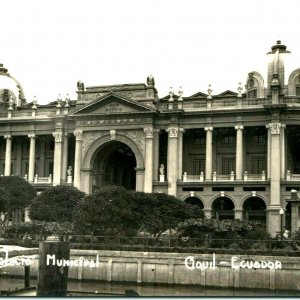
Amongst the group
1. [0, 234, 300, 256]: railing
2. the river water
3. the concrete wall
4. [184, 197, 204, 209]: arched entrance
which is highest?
[184, 197, 204, 209]: arched entrance

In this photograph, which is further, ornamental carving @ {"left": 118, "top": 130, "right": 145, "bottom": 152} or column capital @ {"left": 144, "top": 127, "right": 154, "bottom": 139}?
ornamental carving @ {"left": 118, "top": 130, "right": 145, "bottom": 152}

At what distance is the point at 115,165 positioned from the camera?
78.6m

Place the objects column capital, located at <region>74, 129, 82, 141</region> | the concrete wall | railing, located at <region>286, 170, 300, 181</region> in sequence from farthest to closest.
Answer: column capital, located at <region>74, 129, 82, 141</region> → railing, located at <region>286, 170, 300, 181</region> → the concrete wall

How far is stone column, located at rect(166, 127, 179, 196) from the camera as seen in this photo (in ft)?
227

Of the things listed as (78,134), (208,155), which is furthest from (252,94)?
(78,134)

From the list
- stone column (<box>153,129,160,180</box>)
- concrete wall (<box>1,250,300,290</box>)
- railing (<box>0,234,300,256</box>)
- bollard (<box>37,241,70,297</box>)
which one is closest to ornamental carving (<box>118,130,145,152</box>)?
stone column (<box>153,129,160,180</box>)

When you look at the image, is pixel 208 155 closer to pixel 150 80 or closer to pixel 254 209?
pixel 254 209

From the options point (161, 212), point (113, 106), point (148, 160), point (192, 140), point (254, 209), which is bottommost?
point (161, 212)

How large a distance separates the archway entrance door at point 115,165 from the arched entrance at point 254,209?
1530 centimetres

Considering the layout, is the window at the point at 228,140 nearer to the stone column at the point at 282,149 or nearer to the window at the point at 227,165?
the window at the point at 227,165

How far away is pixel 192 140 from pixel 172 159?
16.7 feet

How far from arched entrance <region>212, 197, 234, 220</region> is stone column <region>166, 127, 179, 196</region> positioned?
493 centimetres

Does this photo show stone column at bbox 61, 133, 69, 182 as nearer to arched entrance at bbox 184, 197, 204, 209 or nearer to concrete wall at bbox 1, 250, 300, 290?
arched entrance at bbox 184, 197, 204, 209


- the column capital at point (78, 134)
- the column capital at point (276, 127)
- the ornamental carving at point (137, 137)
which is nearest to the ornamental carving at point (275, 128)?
the column capital at point (276, 127)
